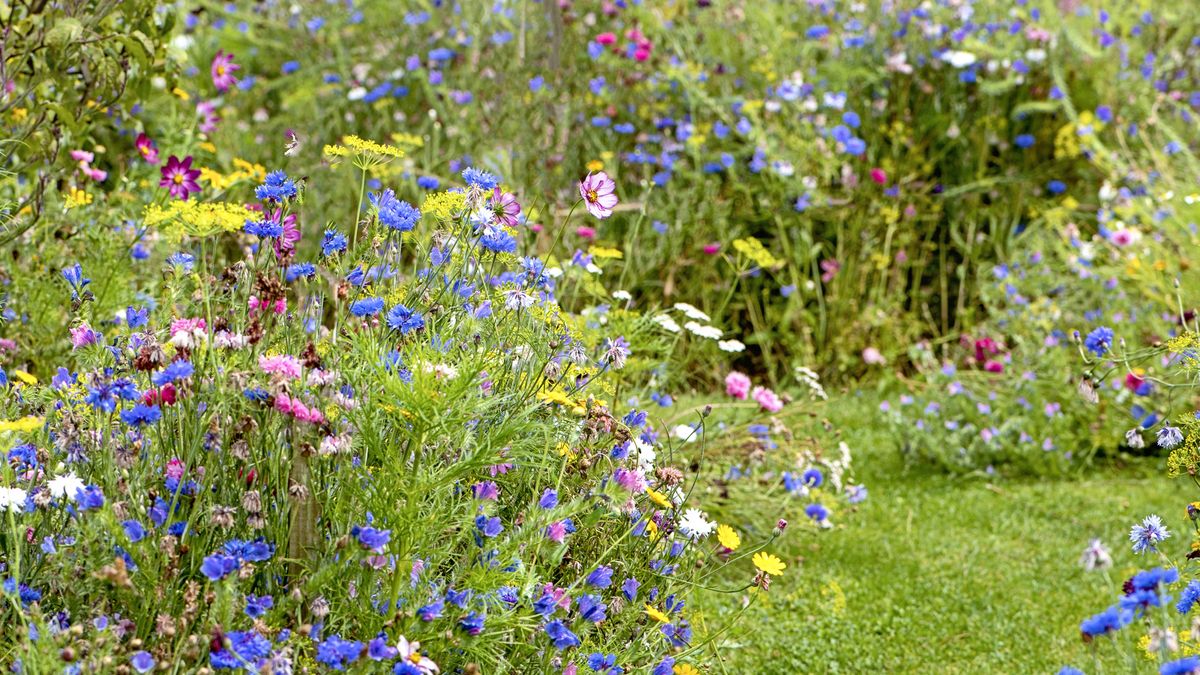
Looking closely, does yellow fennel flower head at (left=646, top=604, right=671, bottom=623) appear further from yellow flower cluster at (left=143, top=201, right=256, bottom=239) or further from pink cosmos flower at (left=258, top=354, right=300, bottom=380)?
yellow flower cluster at (left=143, top=201, right=256, bottom=239)

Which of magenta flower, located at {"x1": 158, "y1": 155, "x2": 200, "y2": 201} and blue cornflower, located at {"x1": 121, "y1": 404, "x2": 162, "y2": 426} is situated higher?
blue cornflower, located at {"x1": 121, "y1": 404, "x2": 162, "y2": 426}

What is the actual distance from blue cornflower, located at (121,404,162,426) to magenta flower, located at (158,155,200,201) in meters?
1.49

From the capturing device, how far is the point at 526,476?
1994mm

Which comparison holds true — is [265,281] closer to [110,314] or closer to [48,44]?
[48,44]

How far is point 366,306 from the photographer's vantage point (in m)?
1.80

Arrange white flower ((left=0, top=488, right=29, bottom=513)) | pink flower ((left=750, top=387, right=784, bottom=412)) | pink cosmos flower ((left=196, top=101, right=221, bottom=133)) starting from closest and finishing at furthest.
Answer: white flower ((left=0, top=488, right=29, bottom=513))
pink flower ((left=750, top=387, right=784, bottom=412))
pink cosmos flower ((left=196, top=101, right=221, bottom=133))

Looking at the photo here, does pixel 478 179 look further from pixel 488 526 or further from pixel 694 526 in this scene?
pixel 694 526

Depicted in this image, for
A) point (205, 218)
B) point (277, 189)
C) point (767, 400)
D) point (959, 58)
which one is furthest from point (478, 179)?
point (959, 58)

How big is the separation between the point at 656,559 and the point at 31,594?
0.95 m

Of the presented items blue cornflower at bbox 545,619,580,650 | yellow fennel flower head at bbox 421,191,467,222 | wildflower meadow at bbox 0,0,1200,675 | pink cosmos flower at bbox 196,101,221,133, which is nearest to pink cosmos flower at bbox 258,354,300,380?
wildflower meadow at bbox 0,0,1200,675

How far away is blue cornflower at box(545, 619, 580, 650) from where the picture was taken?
1.69 meters

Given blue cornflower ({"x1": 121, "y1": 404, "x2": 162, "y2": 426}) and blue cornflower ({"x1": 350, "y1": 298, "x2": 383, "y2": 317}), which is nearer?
blue cornflower ({"x1": 121, "y1": 404, "x2": 162, "y2": 426})

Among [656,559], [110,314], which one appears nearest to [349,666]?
[656,559]

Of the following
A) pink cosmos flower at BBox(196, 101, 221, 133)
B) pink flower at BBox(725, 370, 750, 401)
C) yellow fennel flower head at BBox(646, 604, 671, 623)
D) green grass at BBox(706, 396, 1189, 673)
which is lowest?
green grass at BBox(706, 396, 1189, 673)
